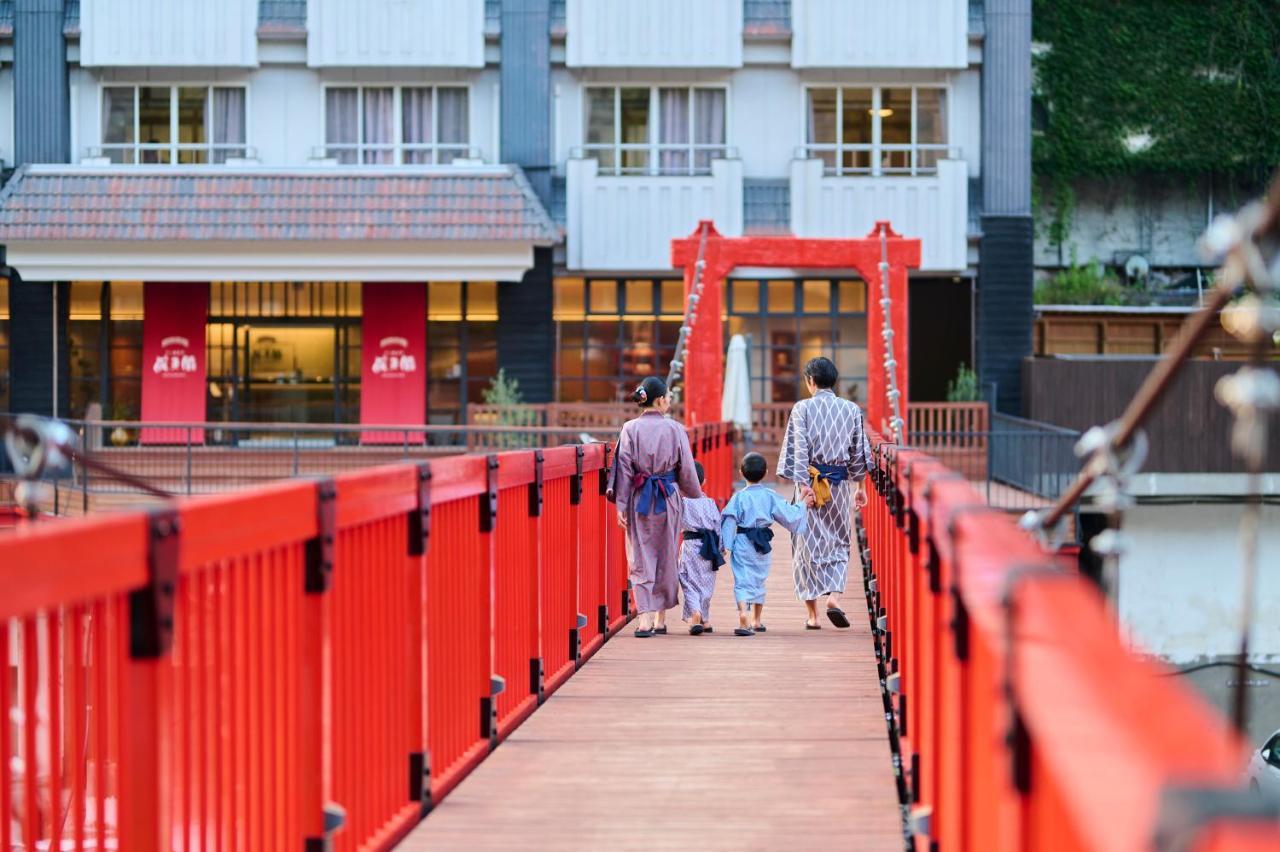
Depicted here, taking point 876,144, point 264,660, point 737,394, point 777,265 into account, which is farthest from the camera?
point 876,144

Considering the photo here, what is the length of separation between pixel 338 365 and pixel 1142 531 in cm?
1348

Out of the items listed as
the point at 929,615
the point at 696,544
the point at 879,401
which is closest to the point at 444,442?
the point at 879,401

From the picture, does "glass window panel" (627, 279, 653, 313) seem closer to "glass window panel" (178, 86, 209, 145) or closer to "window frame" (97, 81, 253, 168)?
"window frame" (97, 81, 253, 168)

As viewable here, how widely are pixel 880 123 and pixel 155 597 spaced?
86.3 feet

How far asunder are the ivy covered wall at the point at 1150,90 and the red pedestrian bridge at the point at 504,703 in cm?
2752

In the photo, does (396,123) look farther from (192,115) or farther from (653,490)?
(653,490)

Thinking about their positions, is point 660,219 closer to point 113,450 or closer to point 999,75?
point 999,75

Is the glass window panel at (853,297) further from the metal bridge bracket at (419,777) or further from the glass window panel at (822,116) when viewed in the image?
the metal bridge bracket at (419,777)

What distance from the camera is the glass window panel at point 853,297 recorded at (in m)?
28.7

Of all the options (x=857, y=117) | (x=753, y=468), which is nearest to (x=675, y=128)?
(x=857, y=117)

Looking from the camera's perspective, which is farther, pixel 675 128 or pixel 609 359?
pixel 609 359

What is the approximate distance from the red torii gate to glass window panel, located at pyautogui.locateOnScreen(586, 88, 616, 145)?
7014 mm

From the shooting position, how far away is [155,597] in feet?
11.5

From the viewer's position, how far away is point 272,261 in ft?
89.6
